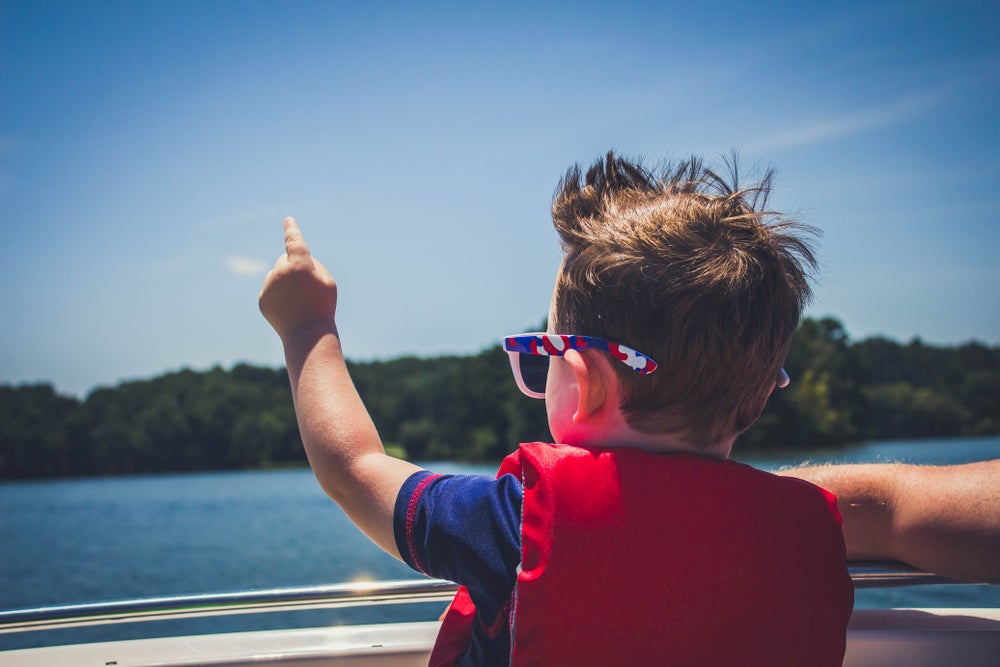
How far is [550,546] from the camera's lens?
0.79 meters

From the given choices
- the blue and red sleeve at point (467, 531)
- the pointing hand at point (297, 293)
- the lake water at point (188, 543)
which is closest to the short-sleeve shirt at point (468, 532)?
the blue and red sleeve at point (467, 531)

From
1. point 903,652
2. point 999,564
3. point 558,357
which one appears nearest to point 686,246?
point 558,357

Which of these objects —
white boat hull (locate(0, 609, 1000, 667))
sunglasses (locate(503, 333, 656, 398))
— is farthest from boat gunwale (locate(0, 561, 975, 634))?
sunglasses (locate(503, 333, 656, 398))

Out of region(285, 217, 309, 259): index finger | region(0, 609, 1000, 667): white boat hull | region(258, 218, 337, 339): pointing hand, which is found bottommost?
region(0, 609, 1000, 667): white boat hull

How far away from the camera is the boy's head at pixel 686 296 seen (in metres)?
0.88

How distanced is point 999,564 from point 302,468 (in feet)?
207

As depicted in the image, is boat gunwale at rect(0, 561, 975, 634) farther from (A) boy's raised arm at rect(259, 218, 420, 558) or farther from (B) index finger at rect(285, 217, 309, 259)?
(B) index finger at rect(285, 217, 309, 259)

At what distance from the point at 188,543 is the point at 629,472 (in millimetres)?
32654

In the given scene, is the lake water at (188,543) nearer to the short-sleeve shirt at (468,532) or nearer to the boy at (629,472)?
the boy at (629,472)

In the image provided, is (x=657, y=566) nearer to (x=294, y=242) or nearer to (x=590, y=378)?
(x=590, y=378)

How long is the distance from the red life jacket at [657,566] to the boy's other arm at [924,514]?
339 millimetres

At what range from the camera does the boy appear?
80 cm

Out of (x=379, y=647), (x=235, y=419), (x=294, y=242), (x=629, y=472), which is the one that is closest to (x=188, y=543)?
(x=235, y=419)

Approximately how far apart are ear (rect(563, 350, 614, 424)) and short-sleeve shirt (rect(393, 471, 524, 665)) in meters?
0.13
